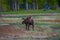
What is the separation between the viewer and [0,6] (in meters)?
4.14

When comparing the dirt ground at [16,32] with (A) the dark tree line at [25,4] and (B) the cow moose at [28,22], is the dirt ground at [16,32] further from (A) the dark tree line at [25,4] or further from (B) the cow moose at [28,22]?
(A) the dark tree line at [25,4]

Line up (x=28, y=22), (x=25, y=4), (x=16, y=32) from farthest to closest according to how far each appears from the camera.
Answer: (x=25, y=4) < (x=28, y=22) < (x=16, y=32)

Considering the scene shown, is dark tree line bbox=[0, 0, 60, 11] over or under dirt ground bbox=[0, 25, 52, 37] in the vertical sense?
over

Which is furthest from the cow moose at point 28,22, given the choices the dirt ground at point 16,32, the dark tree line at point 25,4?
the dark tree line at point 25,4

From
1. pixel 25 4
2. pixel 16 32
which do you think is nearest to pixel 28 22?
pixel 16 32

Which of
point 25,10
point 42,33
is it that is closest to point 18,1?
point 25,10

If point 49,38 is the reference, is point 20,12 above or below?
above

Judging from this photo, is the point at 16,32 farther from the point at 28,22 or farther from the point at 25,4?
the point at 25,4

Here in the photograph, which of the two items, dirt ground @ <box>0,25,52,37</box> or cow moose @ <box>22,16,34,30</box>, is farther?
cow moose @ <box>22,16,34,30</box>

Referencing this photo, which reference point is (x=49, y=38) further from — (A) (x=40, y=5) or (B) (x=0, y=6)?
(B) (x=0, y=6)

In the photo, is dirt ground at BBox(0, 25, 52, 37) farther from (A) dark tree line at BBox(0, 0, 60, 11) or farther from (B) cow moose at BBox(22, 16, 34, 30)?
(A) dark tree line at BBox(0, 0, 60, 11)

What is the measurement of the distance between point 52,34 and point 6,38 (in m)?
0.69

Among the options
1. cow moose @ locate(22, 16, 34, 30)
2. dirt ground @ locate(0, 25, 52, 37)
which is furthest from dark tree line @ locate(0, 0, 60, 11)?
dirt ground @ locate(0, 25, 52, 37)

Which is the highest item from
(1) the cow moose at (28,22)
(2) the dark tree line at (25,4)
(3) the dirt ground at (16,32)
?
(2) the dark tree line at (25,4)
